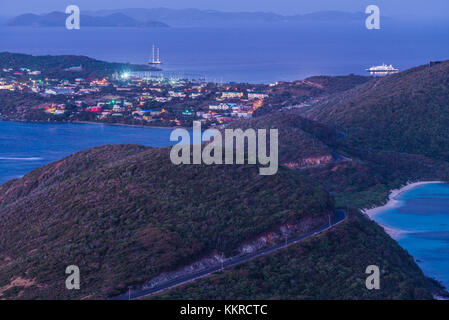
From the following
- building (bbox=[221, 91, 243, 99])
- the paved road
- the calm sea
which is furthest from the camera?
building (bbox=[221, 91, 243, 99])

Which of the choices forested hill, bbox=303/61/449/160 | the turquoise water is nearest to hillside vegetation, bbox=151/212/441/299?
the turquoise water

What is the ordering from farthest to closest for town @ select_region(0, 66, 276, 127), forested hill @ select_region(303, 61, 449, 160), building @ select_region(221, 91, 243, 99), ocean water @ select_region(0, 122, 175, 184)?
building @ select_region(221, 91, 243, 99) < town @ select_region(0, 66, 276, 127) < ocean water @ select_region(0, 122, 175, 184) < forested hill @ select_region(303, 61, 449, 160)

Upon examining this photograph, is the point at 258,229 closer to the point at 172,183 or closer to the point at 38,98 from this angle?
the point at 172,183
